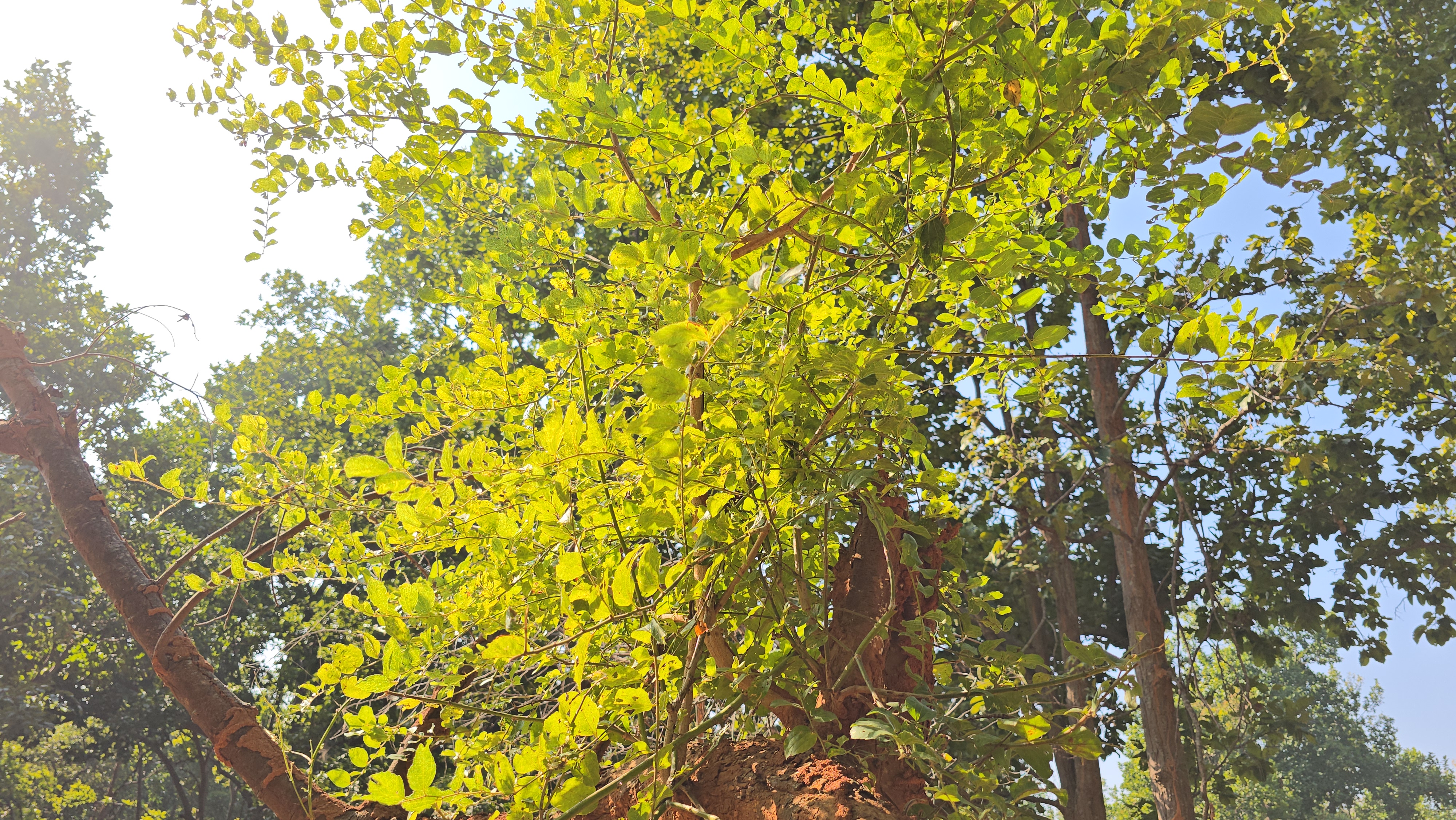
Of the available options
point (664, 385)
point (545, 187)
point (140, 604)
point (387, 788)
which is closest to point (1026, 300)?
point (664, 385)

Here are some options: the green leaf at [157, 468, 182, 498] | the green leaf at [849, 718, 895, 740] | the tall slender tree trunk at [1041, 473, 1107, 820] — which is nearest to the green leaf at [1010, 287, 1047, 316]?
the green leaf at [849, 718, 895, 740]

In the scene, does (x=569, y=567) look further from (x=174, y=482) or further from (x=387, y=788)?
(x=174, y=482)

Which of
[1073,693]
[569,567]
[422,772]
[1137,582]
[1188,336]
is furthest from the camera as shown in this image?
[1073,693]

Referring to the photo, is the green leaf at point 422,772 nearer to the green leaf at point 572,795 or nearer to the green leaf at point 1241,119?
the green leaf at point 572,795

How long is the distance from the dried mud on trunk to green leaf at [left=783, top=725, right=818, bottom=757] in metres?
0.24

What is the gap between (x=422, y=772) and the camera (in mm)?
1123

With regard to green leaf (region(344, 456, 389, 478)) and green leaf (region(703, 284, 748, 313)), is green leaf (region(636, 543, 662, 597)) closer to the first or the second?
green leaf (region(703, 284, 748, 313))

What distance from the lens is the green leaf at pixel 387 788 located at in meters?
1.13

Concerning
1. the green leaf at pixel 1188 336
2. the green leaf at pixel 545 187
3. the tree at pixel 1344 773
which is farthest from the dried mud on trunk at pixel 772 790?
the tree at pixel 1344 773

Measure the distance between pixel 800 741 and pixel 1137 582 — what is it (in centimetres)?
458

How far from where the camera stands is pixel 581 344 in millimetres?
1702

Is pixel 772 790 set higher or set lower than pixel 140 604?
lower

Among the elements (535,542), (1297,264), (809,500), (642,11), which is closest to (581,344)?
(535,542)

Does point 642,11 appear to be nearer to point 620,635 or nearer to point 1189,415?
point 620,635
